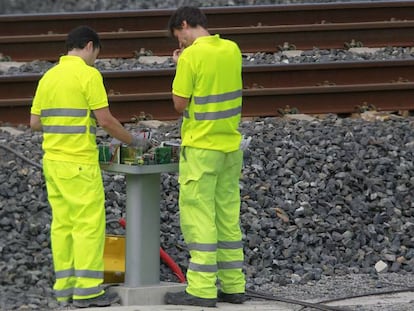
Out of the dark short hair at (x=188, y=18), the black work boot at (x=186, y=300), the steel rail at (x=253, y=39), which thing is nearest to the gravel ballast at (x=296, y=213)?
the black work boot at (x=186, y=300)

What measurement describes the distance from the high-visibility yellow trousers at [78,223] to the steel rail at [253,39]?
20.4 ft

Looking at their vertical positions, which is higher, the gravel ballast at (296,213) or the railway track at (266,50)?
the railway track at (266,50)

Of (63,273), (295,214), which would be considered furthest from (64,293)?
(295,214)

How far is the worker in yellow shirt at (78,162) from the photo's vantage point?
27.4 feet

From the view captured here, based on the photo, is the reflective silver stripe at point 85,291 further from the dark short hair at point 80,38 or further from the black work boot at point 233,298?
the dark short hair at point 80,38

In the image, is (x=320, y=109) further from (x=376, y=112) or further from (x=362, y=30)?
(x=362, y=30)

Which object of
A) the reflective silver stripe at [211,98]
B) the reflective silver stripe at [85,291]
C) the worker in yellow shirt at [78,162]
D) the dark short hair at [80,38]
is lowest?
the reflective silver stripe at [85,291]

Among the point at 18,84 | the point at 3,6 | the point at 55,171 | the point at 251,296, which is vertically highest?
the point at 3,6

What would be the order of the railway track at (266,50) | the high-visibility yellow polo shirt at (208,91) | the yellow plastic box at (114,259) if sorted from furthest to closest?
the railway track at (266,50) < the yellow plastic box at (114,259) < the high-visibility yellow polo shirt at (208,91)

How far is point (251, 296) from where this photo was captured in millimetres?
8969

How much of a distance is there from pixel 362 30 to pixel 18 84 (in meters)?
4.76

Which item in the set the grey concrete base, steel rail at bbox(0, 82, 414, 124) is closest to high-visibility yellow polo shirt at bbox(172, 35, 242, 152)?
the grey concrete base

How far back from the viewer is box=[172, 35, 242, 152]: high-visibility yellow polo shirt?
8.47 metres

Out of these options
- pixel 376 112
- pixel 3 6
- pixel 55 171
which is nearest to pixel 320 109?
pixel 376 112
